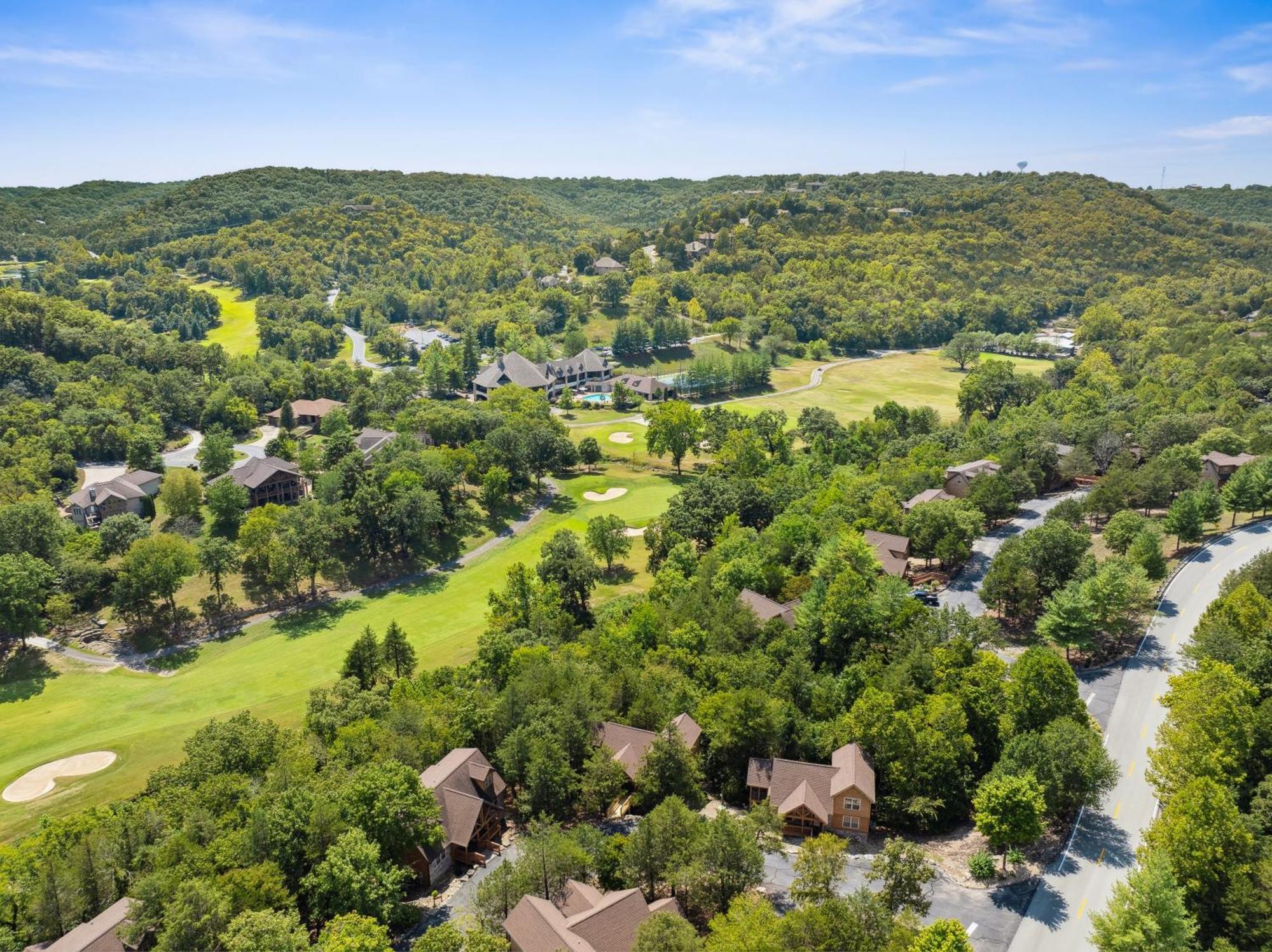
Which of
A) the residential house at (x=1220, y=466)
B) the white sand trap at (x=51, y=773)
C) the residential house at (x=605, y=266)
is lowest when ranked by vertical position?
the white sand trap at (x=51, y=773)

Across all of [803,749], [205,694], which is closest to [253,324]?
[205,694]

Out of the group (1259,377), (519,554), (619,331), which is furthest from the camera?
(619,331)

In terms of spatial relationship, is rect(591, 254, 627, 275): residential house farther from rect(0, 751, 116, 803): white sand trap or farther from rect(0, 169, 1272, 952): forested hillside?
rect(0, 751, 116, 803): white sand trap

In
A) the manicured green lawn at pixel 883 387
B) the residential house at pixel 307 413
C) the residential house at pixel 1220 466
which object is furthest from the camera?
the manicured green lawn at pixel 883 387

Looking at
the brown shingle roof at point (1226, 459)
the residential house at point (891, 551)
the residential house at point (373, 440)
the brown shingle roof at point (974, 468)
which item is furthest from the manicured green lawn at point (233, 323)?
the brown shingle roof at point (1226, 459)

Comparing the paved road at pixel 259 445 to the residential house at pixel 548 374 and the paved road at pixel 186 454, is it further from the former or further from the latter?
the residential house at pixel 548 374

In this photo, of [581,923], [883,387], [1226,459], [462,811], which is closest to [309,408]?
[462,811]

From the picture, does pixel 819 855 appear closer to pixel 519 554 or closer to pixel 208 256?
pixel 519 554
